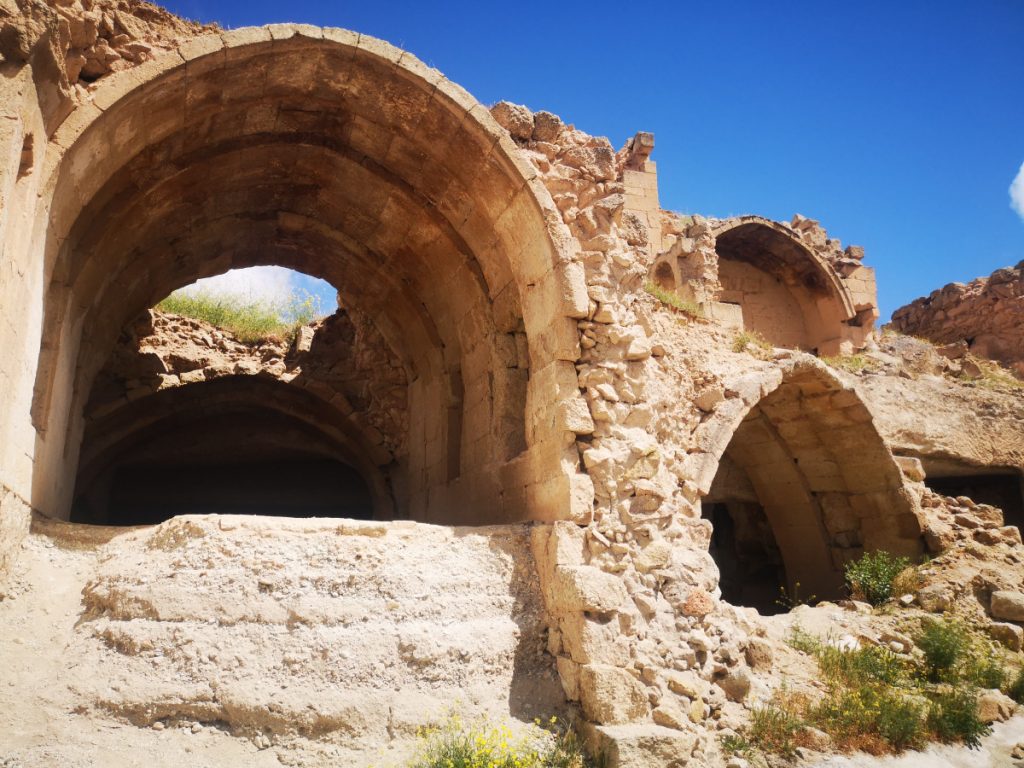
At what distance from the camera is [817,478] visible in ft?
29.2

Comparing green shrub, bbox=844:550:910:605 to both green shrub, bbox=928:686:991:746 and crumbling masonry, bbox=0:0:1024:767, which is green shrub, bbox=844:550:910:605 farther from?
green shrub, bbox=928:686:991:746

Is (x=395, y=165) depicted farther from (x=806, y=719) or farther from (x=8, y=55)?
(x=806, y=719)

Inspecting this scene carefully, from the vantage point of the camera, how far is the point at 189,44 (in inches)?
189

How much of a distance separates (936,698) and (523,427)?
3.51 metres

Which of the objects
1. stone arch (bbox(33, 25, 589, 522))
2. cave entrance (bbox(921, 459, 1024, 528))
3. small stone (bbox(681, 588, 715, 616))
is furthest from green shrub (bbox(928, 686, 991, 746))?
cave entrance (bbox(921, 459, 1024, 528))

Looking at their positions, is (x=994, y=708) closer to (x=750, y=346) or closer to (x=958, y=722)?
(x=958, y=722)

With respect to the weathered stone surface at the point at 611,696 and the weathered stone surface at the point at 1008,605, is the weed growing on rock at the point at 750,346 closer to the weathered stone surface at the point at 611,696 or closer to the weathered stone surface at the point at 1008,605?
the weathered stone surface at the point at 1008,605

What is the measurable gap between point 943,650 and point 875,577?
1.65 metres

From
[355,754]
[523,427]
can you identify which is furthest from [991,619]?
[355,754]

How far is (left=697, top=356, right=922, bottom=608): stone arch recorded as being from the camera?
8.16m

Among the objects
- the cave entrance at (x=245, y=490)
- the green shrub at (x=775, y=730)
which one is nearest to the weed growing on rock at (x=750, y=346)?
the green shrub at (x=775, y=730)

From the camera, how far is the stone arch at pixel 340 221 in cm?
498

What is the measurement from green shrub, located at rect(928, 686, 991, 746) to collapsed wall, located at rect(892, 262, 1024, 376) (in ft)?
29.8

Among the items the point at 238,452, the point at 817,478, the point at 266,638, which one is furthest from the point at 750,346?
the point at 238,452
